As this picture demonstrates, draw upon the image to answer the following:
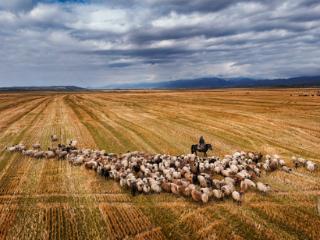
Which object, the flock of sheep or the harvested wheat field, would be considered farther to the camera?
the flock of sheep

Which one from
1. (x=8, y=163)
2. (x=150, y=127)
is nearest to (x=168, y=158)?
(x=8, y=163)

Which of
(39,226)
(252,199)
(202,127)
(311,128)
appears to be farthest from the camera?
(202,127)

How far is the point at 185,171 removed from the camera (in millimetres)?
15477

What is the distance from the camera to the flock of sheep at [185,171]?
13539 millimetres

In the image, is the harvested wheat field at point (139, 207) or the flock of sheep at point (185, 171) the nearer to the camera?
the harvested wheat field at point (139, 207)

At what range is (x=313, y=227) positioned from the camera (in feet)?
34.8

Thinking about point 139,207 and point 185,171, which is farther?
point 185,171

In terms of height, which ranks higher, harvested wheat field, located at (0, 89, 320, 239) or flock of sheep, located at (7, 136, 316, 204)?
flock of sheep, located at (7, 136, 316, 204)

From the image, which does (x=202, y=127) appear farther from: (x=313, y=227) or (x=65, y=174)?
(x=313, y=227)

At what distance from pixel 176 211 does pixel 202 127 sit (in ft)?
66.5

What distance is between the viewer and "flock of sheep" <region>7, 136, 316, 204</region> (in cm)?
1354

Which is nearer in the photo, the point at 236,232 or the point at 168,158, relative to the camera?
the point at 236,232

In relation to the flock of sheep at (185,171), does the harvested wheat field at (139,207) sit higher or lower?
lower

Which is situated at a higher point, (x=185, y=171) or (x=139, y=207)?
(x=185, y=171)
